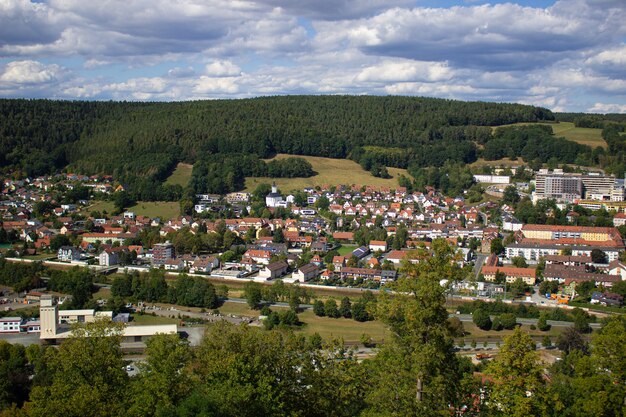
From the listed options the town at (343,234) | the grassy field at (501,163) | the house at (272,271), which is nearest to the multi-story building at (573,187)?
the town at (343,234)

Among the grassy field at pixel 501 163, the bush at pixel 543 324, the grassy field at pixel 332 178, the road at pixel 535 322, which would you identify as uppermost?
the grassy field at pixel 501 163

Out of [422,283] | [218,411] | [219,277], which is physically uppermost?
[422,283]

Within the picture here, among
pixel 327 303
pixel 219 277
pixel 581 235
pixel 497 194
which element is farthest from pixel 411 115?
pixel 327 303

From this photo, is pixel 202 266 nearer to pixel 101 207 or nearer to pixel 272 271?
pixel 272 271

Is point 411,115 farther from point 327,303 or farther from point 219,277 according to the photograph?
point 327,303

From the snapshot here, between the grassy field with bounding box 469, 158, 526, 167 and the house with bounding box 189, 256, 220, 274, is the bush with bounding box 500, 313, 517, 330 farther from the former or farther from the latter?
the grassy field with bounding box 469, 158, 526, 167

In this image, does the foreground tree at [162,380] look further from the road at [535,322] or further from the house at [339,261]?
the house at [339,261]

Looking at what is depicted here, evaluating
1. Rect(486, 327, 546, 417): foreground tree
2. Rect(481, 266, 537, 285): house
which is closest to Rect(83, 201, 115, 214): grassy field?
Rect(481, 266, 537, 285): house
